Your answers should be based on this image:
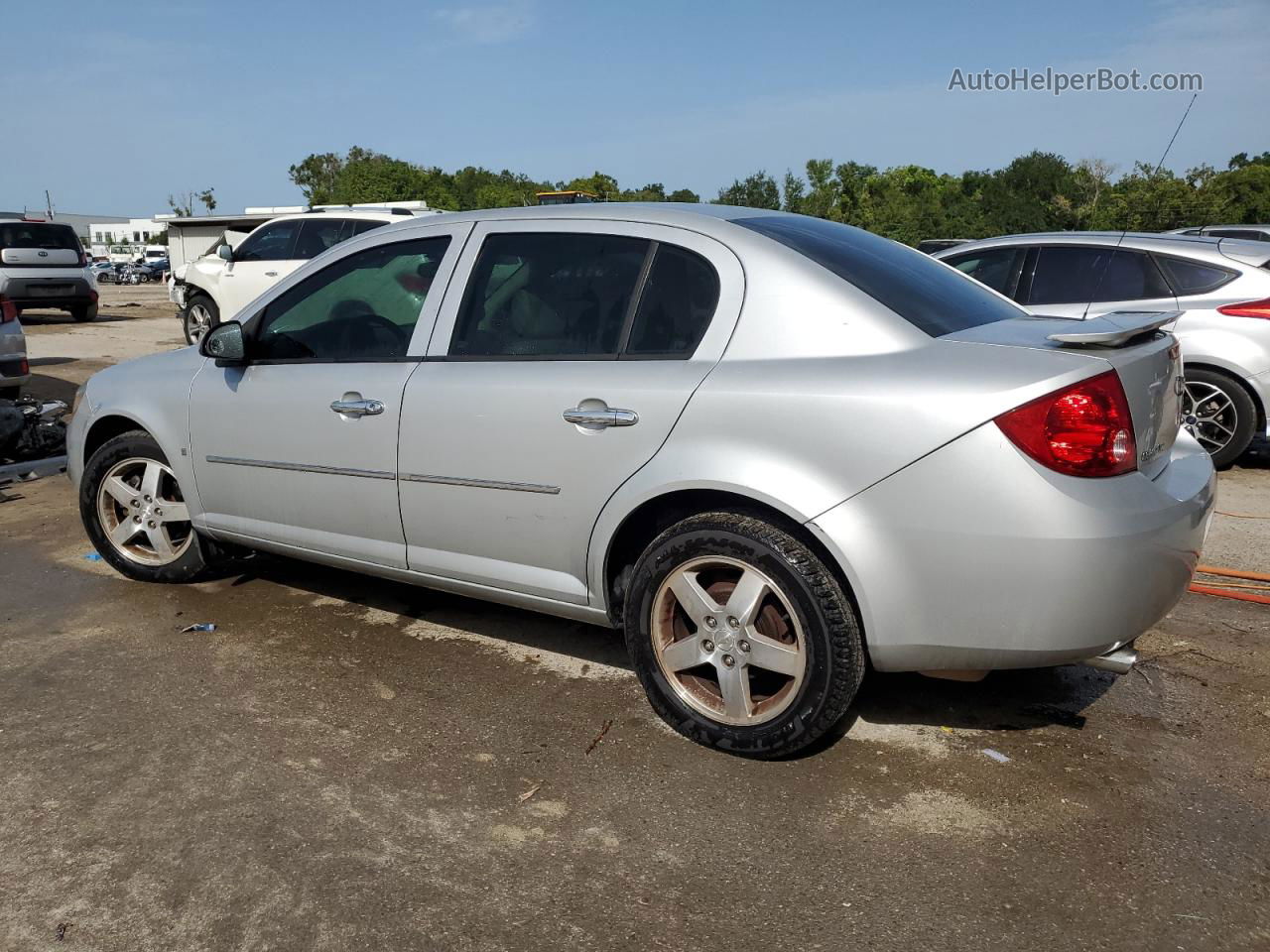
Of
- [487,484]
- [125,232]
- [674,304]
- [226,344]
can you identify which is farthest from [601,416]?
[125,232]

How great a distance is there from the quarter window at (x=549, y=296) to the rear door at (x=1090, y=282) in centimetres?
478

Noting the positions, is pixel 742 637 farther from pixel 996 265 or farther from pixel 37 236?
pixel 37 236

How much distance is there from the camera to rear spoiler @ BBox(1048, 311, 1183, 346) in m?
2.91

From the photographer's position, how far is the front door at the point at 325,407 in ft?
13.1

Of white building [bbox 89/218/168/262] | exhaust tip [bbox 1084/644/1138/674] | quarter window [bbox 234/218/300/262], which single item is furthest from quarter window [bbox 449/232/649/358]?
white building [bbox 89/218/168/262]

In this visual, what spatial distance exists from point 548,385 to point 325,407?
1.08 meters

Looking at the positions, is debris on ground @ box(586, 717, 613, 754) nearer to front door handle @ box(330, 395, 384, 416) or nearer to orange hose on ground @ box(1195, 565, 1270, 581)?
front door handle @ box(330, 395, 384, 416)

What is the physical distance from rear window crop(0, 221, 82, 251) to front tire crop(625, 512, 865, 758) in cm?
1872

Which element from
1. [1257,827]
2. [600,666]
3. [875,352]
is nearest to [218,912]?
[600,666]

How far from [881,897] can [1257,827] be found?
1.11 metres

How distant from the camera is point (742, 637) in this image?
3.20 metres

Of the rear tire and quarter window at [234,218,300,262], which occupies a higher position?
quarter window at [234,218,300,262]

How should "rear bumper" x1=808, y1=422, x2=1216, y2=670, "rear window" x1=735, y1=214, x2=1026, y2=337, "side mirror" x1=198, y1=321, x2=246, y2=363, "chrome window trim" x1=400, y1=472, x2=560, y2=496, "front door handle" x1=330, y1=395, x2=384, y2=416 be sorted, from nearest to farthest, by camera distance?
"rear bumper" x1=808, y1=422, x2=1216, y2=670 → "rear window" x1=735, y1=214, x2=1026, y2=337 → "chrome window trim" x1=400, y1=472, x2=560, y2=496 → "front door handle" x1=330, y1=395, x2=384, y2=416 → "side mirror" x1=198, y1=321, x2=246, y2=363

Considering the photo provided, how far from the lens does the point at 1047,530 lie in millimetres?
2730
